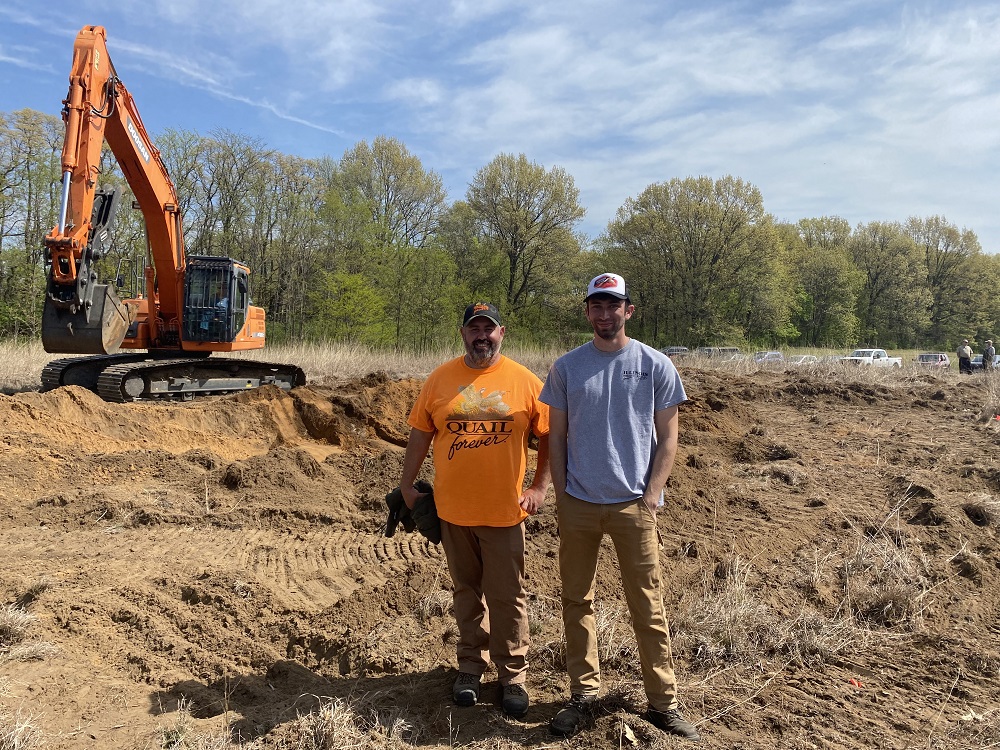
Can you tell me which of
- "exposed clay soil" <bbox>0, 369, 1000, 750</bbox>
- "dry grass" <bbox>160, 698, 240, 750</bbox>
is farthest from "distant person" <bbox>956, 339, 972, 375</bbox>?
"dry grass" <bbox>160, 698, 240, 750</bbox>

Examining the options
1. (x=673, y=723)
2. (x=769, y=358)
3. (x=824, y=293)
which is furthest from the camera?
(x=824, y=293)

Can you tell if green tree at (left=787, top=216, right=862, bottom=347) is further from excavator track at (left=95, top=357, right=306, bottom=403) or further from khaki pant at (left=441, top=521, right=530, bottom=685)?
khaki pant at (left=441, top=521, right=530, bottom=685)

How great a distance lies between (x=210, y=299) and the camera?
500 inches

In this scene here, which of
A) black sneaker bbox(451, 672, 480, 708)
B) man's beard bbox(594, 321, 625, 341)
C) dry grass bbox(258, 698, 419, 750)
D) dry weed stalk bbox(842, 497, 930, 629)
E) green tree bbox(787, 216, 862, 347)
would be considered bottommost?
dry grass bbox(258, 698, 419, 750)

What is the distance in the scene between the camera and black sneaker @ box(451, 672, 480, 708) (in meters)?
3.22

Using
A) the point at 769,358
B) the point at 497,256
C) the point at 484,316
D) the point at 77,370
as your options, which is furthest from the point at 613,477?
the point at 497,256

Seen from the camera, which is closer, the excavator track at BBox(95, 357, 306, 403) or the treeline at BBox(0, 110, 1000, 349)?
the excavator track at BBox(95, 357, 306, 403)

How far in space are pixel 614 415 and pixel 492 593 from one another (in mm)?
1087

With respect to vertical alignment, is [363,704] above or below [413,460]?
below

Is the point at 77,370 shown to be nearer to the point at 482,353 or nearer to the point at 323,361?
the point at 323,361

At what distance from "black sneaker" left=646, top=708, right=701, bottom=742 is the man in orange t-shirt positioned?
2.03 feet

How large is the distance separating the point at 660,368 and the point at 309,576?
3.41 meters

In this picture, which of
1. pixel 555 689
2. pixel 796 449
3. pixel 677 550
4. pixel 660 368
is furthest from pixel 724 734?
pixel 796 449

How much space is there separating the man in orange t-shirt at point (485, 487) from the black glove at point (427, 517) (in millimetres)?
98
